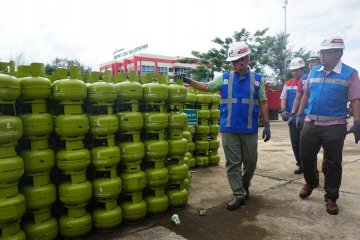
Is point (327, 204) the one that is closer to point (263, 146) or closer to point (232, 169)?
point (232, 169)

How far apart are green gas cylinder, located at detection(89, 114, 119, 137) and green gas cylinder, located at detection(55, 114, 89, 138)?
0.47 feet

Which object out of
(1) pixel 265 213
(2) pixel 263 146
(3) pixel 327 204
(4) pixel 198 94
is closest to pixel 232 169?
(1) pixel 265 213

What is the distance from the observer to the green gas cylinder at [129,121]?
348cm

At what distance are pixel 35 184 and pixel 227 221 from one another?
2.21 metres

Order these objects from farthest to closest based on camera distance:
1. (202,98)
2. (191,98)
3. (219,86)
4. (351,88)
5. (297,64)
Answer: (202,98) → (191,98) → (297,64) → (219,86) → (351,88)

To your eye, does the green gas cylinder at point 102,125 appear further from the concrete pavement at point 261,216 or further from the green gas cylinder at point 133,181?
the concrete pavement at point 261,216

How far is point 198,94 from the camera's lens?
6.67m

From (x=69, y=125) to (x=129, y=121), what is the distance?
2.28 feet

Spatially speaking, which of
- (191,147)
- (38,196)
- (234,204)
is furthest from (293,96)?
(38,196)

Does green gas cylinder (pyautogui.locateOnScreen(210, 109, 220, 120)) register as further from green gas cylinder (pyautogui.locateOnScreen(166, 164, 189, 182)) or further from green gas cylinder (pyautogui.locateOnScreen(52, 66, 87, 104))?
green gas cylinder (pyautogui.locateOnScreen(52, 66, 87, 104))

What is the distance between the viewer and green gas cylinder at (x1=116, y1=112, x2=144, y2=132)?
3.48 m

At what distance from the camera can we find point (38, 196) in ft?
9.64

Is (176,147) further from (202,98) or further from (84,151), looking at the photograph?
(202,98)

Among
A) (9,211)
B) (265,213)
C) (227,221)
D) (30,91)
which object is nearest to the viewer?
(9,211)
